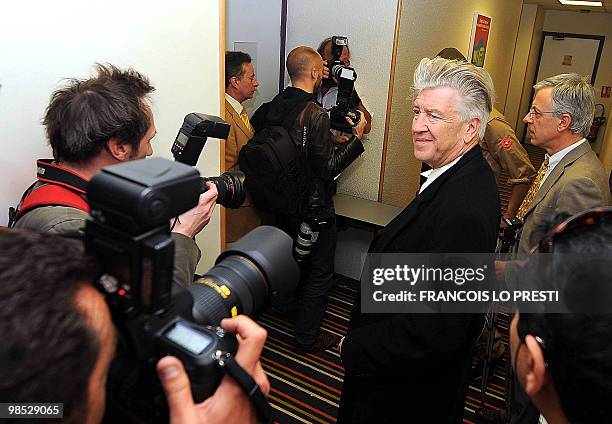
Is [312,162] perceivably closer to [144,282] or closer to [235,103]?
[235,103]

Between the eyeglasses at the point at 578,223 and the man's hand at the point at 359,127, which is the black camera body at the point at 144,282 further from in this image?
the man's hand at the point at 359,127

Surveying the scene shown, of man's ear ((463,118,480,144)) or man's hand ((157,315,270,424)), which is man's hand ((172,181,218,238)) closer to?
man's hand ((157,315,270,424))

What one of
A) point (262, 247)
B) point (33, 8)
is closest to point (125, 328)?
point (262, 247)

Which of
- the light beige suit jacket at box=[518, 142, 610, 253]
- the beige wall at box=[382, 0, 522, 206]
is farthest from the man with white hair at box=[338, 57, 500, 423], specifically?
the beige wall at box=[382, 0, 522, 206]

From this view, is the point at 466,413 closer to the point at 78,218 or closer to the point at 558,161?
the point at 558,161

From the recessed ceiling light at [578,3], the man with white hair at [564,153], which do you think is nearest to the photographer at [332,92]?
the man with white hair at [564,153]

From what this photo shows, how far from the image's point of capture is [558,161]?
6.62ft

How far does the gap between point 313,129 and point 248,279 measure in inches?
63.2

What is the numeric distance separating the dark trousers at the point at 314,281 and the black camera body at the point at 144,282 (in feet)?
6.55

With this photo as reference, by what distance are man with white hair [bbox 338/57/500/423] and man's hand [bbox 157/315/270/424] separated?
64 cm

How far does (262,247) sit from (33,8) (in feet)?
3.44

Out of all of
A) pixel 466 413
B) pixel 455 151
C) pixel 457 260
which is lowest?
pixel 466 413

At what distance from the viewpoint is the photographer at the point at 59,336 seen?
496 mm

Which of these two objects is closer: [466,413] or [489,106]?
[489,106]
